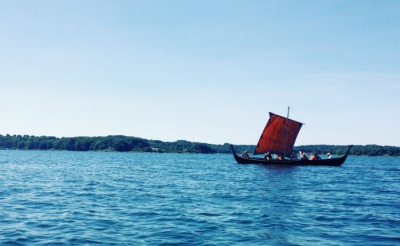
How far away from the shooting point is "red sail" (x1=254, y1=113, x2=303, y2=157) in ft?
230

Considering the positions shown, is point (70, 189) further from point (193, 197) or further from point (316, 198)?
point (316, 198)

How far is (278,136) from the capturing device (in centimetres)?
7081

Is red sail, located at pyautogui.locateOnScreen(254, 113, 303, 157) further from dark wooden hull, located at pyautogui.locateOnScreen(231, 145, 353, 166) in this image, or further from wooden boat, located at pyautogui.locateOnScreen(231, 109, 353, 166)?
dark wooden hull, located at pyautogui.locateOnScreen(231, 145, 353, 166)

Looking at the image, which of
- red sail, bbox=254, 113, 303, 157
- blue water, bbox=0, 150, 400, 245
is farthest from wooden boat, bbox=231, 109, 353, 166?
blue water, bbox=0, 150, 400, 245

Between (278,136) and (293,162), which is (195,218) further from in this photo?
(293,162)

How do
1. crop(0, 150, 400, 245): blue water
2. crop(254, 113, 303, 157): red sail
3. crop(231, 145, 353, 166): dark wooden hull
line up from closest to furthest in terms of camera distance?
crop(0, 150, 400, 245): blue water
crop(254, 113, 303, 157): red sail
crop(231, 145, 353, 166): dark wooden hull

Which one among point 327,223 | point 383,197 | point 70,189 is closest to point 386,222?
point 327,223

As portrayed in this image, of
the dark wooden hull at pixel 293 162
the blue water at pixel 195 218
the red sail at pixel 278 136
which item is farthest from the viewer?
the dark wooden hull at pixel 293 162

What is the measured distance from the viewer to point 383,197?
99.5 feet

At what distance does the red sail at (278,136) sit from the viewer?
70000mm

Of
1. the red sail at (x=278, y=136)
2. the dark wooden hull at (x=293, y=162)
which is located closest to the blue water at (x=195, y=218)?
the red sail at (x=278, y=136)

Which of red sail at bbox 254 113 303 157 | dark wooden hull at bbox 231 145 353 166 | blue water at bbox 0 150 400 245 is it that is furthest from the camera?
dark wooden hull at bbox 231 145 353 166

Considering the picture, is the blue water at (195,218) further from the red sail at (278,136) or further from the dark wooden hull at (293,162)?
the dark wooden hull at (293,162)

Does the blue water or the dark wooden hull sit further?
the dark wooden hull
